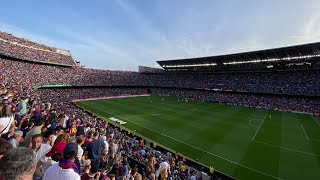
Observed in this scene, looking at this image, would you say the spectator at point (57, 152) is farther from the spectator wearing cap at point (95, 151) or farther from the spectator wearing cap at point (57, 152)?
the spectator wearing cap at point (95, 151)

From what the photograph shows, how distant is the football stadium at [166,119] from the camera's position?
17.7 feet

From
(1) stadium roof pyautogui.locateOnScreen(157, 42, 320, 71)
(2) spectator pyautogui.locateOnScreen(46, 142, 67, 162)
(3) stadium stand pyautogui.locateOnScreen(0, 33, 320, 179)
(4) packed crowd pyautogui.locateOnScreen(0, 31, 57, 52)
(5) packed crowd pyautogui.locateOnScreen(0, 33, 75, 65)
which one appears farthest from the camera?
(4) packed crowd pyautogui.locateOnScreen(0, 31, 57, 52)

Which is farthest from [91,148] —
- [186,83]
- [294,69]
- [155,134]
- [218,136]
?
[186,83]

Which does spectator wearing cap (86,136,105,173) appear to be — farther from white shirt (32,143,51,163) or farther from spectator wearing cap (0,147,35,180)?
spectator wearing cap (0,147,35,180)

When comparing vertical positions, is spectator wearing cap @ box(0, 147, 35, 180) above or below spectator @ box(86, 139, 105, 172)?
above

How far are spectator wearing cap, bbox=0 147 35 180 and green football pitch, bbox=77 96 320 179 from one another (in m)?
15.7

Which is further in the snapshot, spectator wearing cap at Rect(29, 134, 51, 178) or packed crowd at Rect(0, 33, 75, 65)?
packed crowd at Rect(0, 33, 75, 65)

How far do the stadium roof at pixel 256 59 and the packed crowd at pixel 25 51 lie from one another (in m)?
40.9

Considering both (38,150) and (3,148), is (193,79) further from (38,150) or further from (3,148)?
(3,148)

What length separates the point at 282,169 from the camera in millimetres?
15797

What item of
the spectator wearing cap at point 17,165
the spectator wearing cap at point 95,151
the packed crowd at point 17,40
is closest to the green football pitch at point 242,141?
the spectator wearing cap at point 95,151

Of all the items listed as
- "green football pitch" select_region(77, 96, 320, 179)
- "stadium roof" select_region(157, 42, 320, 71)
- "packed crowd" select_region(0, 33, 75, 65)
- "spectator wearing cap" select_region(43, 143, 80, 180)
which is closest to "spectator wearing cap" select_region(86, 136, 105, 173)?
"spectator wearing cap" select_region(43, 143, 80, 180)

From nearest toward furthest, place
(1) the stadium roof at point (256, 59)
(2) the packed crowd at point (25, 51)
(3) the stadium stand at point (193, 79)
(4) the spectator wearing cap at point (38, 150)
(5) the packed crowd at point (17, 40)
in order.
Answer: (4) the spectator wearing cap at point (38, 150), (3) the stadium stand at point (193, 79), (1) the stadium roof at point (256, 59), (2) the packed crowd at point (25, 51), (5) the packed crowd at point (17, 40)

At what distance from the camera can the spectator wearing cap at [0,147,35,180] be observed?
1.98 metres
